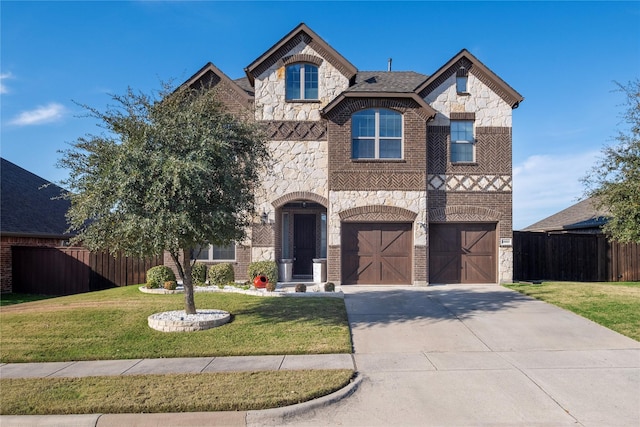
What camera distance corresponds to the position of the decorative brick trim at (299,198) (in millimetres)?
16406

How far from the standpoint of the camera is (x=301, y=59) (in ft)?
55.1

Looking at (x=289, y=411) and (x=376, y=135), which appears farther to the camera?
(x=376, y=135)

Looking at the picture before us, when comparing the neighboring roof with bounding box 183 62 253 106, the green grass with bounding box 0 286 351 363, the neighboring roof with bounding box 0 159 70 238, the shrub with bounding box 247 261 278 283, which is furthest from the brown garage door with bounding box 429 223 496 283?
the neighboring roof with bounding box 0 159 70 238

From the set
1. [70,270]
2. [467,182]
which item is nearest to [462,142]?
[467,182]

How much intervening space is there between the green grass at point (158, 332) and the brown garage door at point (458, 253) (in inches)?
218

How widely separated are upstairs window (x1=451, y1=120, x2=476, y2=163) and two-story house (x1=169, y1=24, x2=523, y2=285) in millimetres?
39

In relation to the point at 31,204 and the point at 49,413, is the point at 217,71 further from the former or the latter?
the point at 49,413

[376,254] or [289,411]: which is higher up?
[376,254]

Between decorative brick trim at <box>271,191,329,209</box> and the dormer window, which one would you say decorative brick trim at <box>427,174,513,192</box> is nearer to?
the dormer window

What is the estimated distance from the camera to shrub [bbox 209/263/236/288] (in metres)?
15.6

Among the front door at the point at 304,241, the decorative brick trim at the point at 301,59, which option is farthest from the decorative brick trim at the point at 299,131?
the front door at the point at 304,241

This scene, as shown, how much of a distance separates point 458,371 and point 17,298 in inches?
700

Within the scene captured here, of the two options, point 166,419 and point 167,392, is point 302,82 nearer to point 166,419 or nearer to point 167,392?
point 167,392

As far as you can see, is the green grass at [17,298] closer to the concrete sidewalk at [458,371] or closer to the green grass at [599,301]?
the concrete sidewalk at [458,371]
